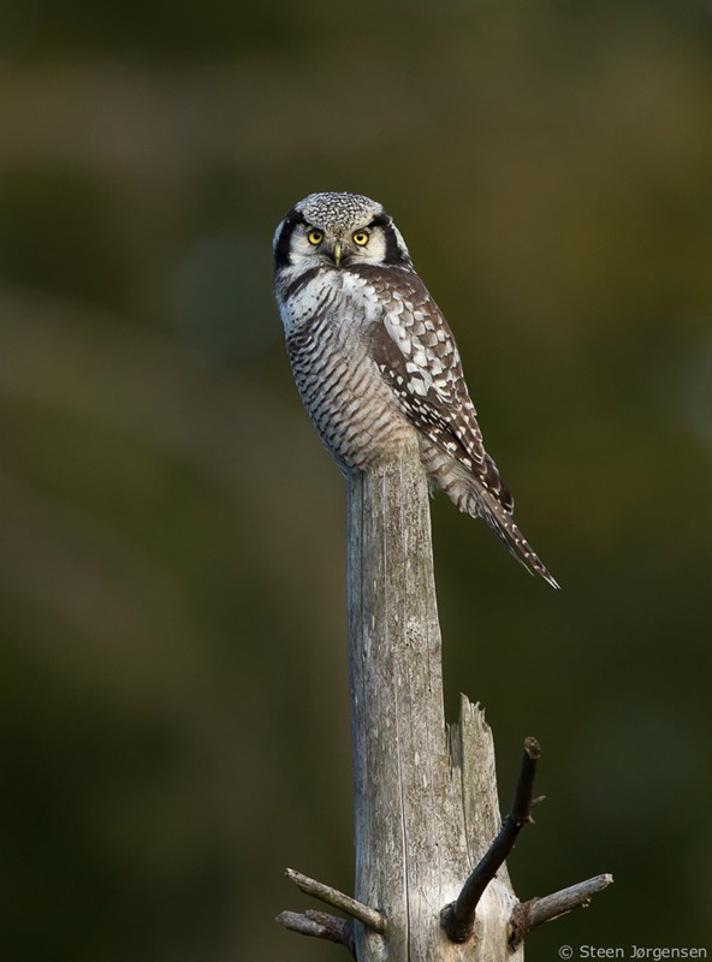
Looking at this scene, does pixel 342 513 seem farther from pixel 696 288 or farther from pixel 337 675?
pixel 696 288

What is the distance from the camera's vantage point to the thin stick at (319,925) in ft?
11.6

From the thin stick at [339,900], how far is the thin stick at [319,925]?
0.29ft

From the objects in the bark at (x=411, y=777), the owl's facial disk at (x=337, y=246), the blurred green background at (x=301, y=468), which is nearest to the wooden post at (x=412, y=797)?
the bark at (x=411, y=777)

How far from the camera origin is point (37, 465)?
39.9 ft

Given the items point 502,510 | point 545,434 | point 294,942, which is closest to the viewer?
point 502,510

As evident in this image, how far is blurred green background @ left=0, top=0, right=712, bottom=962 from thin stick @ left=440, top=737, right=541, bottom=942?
6825 millimetres

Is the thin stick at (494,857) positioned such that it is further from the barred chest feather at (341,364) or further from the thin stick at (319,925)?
the barred chest feather at (341,364)

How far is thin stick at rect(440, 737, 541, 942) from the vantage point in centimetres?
301

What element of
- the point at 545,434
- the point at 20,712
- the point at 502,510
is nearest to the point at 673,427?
the point at 545,434

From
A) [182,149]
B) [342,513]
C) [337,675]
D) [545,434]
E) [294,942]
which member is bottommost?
[294,942]

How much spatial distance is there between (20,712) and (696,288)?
5.53 metres

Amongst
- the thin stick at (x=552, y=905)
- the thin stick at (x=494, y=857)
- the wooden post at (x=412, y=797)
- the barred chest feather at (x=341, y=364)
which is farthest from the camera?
the barred chest feather at (x=341, y=364)

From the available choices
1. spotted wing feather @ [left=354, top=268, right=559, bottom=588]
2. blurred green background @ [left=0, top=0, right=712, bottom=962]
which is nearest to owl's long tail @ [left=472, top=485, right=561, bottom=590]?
spotted wing feather @ [left=354, top=268, right=559, bottom=588]

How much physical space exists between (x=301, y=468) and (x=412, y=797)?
26.1 ft
